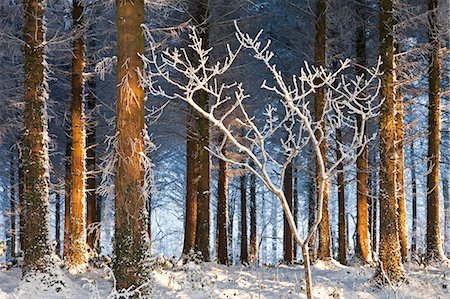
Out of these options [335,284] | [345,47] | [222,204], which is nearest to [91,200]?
[222,204]

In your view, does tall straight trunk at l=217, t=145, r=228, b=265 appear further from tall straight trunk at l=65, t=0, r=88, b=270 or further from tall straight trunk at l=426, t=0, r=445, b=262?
tall straight trunk at l=426, t=0, r=445, b=262

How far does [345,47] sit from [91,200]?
10491 mm

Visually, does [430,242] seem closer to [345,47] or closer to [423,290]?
[423,290]

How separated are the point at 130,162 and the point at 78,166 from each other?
538cm

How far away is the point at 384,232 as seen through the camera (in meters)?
9.53

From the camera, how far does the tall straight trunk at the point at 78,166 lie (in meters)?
11.3

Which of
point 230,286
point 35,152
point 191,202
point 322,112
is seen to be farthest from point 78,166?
point 322,112

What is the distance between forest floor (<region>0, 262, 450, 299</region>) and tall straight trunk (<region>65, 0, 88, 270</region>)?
23.1 inches

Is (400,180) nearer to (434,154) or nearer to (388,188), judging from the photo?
(434,154)

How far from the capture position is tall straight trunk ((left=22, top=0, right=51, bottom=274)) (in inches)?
339

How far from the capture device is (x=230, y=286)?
956 centimetres

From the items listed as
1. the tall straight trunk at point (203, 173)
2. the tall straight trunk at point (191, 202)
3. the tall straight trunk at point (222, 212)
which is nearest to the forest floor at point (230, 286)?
the tall straight trunk at point (191, 202)

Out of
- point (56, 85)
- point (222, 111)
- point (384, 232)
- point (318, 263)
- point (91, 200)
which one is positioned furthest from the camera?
point (56, 85)

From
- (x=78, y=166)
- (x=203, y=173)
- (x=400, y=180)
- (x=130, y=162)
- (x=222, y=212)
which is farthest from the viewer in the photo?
(x=222, y=212)
